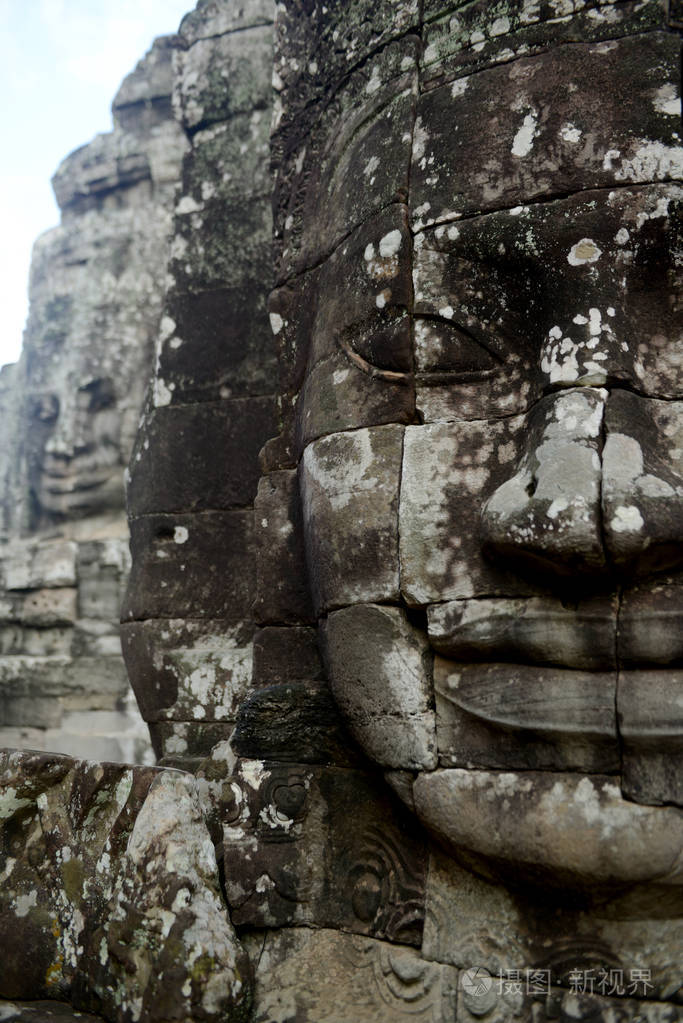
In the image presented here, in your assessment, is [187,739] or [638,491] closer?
[638,491]

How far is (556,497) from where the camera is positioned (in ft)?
7.16

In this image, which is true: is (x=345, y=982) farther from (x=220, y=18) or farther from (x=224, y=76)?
(x=220, y=18)

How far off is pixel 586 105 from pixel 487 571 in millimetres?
1141

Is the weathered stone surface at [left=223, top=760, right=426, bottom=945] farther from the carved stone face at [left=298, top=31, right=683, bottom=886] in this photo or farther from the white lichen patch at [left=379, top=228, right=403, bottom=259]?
the white lichen patch at [left=379, top=228, right=403, bottom=259]

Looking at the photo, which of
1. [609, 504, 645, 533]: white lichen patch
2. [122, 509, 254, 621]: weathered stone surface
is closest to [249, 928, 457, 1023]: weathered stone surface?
[609, 504, 645, 533]: white lichen patch

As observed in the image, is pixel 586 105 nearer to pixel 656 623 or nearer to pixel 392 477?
pixel 392 477

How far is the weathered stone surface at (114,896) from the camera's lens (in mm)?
2234

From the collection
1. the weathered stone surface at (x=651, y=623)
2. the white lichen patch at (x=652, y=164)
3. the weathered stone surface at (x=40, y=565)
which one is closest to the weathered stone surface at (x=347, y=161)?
the white lichen patch at (x=652, y=164)

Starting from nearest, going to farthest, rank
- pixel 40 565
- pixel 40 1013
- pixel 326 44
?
pixel 40 1013, pixel 326 44, pixel 40 565

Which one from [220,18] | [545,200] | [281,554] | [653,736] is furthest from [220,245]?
[653,736]

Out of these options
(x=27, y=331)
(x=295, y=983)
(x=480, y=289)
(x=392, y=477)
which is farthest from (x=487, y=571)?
(x=27, y=331)

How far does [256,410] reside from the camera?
4121 mm

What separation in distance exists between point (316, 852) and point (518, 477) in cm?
109

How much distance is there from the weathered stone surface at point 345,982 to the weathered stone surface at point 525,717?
1.66ft
